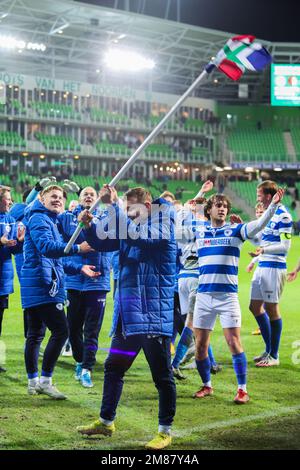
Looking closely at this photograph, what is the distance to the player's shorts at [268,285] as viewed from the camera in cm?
855

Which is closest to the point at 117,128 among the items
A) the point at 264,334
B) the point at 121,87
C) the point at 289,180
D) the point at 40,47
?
the point at 121,87

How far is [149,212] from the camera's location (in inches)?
213

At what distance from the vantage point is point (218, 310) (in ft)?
22.2

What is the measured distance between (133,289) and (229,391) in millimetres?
2374

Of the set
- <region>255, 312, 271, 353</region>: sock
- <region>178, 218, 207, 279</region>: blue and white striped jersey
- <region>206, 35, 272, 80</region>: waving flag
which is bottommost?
<region>255, 312, 271, 353</region>: sock

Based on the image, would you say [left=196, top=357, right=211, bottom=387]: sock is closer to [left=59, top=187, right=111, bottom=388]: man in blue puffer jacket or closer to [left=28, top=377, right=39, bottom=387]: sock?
[left=59, top=187, right=111, bottom=388]: man in blue puffer jacket

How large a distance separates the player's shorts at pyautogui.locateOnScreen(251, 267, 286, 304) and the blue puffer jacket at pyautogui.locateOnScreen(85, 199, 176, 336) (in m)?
3.33

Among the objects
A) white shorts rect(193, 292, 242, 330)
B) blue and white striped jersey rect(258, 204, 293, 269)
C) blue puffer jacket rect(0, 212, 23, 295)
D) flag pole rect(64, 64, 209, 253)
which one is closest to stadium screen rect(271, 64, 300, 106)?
blue and white striped jersey rect(258, 204, 293, 269)

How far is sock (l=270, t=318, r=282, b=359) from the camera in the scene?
847 centimetres

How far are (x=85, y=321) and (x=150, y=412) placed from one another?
161 centimetres

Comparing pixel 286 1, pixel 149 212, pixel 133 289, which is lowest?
pixel 133 289

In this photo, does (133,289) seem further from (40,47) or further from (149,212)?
(40,47)

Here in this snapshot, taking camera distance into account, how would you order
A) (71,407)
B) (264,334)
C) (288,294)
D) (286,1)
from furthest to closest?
(286,1)
(288,294)
(264,334)
(71,407)

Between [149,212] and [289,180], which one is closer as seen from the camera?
[149,212]
